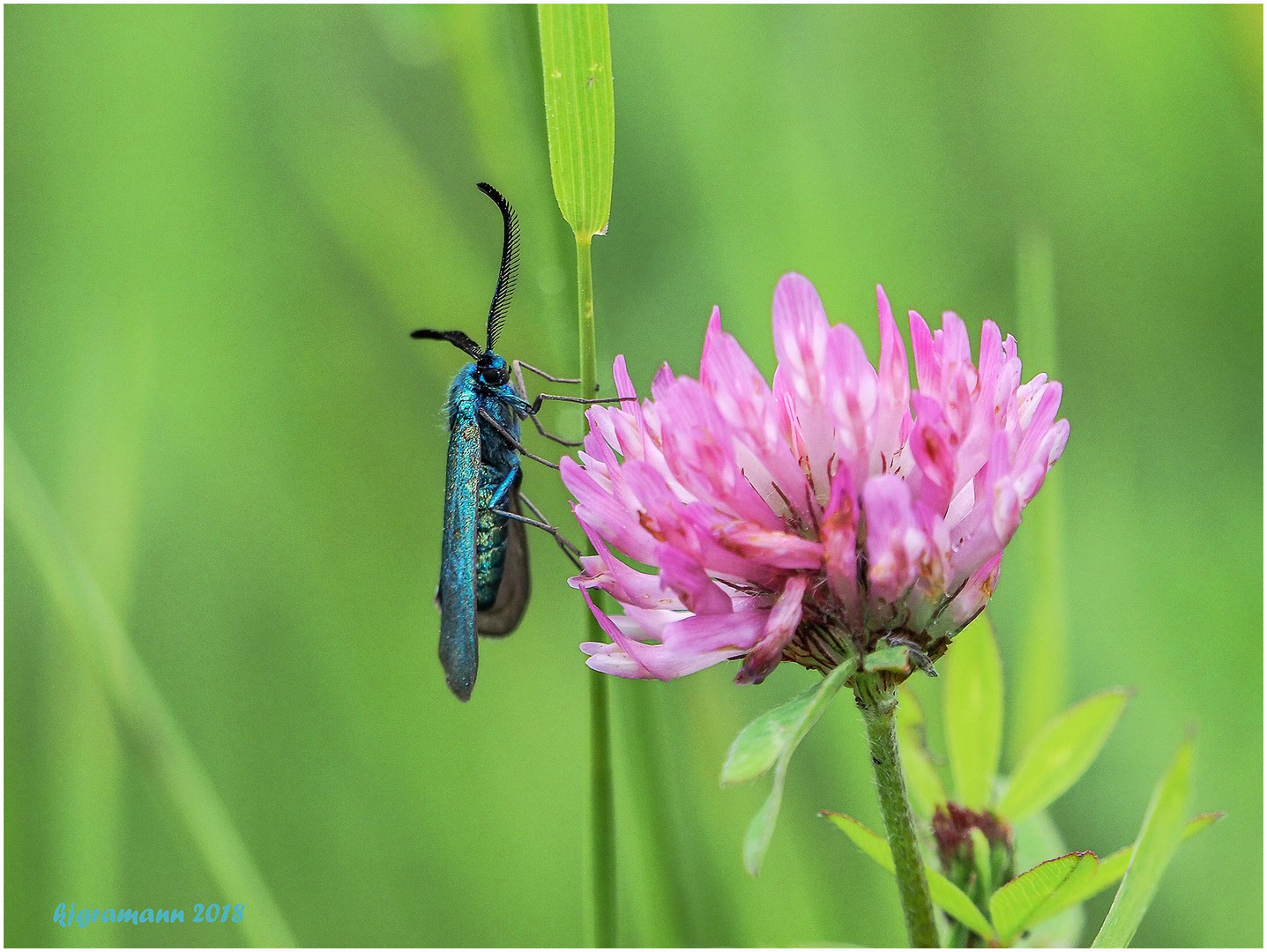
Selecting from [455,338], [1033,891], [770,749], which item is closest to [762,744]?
[770,749]

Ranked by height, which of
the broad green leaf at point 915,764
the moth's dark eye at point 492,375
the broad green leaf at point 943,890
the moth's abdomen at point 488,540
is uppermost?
the moth's dark eye at point 492,375

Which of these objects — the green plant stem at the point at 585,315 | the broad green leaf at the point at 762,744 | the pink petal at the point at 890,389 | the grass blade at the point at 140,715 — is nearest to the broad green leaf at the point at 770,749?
the broad green leaf at the point at 762,744

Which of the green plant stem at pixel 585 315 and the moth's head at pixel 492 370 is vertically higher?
the moth's head at pixel 492 370

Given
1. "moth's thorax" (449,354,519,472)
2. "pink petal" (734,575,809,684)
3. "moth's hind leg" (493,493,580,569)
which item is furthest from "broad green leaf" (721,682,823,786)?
"moth's thorax" (449,354,519,472)

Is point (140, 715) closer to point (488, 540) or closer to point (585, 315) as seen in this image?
point (488, 540)

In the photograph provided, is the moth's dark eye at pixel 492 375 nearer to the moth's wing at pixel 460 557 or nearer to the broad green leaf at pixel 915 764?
the moth's wing at pixel 460 557

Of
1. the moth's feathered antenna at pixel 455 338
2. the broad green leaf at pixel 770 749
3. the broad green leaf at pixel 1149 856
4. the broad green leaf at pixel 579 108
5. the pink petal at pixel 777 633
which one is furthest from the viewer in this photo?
the moth's feathered antenna at pixel 455 338

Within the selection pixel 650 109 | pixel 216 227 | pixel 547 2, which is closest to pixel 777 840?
pixel 547 2
